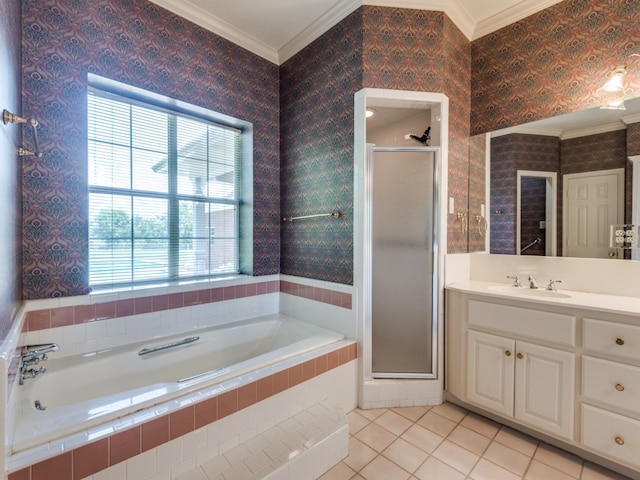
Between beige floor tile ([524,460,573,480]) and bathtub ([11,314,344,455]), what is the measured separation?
1.20 metres

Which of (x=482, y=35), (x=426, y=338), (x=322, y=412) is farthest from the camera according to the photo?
(x=482, y=35)

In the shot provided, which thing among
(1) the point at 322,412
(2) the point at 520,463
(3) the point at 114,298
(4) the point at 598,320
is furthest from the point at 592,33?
(3) the point at 114,298

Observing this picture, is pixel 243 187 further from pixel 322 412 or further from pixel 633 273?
pixel 633 273

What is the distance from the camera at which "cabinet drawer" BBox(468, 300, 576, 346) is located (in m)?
1.60

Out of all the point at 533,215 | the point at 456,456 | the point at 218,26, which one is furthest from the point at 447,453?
the point at 218,26

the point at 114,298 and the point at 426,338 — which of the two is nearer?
the point at 114,298

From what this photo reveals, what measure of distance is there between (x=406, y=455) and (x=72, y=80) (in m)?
2.90

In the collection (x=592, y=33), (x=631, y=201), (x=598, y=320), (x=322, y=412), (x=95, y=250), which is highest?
(x=592, y=33)

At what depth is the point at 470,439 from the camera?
5.74 ft

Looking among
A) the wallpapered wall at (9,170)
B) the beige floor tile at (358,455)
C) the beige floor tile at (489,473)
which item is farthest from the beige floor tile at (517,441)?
the wallpapered wall at (9,170)

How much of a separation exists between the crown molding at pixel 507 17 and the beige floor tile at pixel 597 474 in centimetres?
282

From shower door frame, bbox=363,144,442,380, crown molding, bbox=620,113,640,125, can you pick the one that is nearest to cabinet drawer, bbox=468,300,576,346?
shower door frame, bbox=363,144,442,380

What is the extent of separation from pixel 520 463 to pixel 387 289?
1161 mm

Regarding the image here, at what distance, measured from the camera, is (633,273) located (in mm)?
1760
